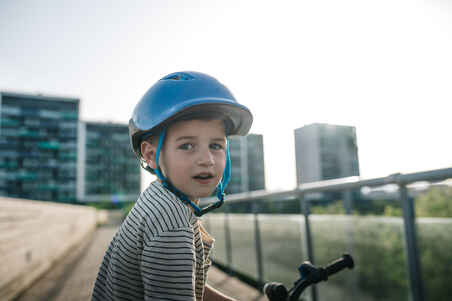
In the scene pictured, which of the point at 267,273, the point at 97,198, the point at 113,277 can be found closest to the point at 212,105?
the point at 113,277

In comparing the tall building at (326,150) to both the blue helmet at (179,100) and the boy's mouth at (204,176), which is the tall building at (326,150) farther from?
the boy's mouth at (204,176)

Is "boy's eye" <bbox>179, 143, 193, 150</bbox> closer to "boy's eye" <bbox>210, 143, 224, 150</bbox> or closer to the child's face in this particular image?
the child's face

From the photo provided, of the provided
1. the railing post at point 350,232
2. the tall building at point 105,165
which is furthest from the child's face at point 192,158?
the tall building at point 105,165

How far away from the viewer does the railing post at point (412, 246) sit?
200 centimetres

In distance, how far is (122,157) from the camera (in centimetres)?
7825

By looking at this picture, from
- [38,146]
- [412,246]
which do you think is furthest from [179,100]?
[38,146]

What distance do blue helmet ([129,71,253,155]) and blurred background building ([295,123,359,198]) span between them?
0.99 metres

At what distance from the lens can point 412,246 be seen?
2055 millimetres

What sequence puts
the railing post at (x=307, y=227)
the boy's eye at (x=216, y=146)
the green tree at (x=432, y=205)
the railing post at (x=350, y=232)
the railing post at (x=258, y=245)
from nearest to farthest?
the boy's eye at (x=216, y=146)
the green tree at (x=432, y=205)
the railing post at (x=350, y=232)
the railing post at (x=307, y=227)
the railing post at (x=258, y=245)

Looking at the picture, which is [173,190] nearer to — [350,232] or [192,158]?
[192,158]

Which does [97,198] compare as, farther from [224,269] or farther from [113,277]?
[113,277]

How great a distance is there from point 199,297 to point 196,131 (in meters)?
0.71

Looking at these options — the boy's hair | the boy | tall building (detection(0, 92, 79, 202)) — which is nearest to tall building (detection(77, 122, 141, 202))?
tall building (detection(0, 92, 79, 202))

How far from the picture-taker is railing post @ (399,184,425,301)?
200 cm
